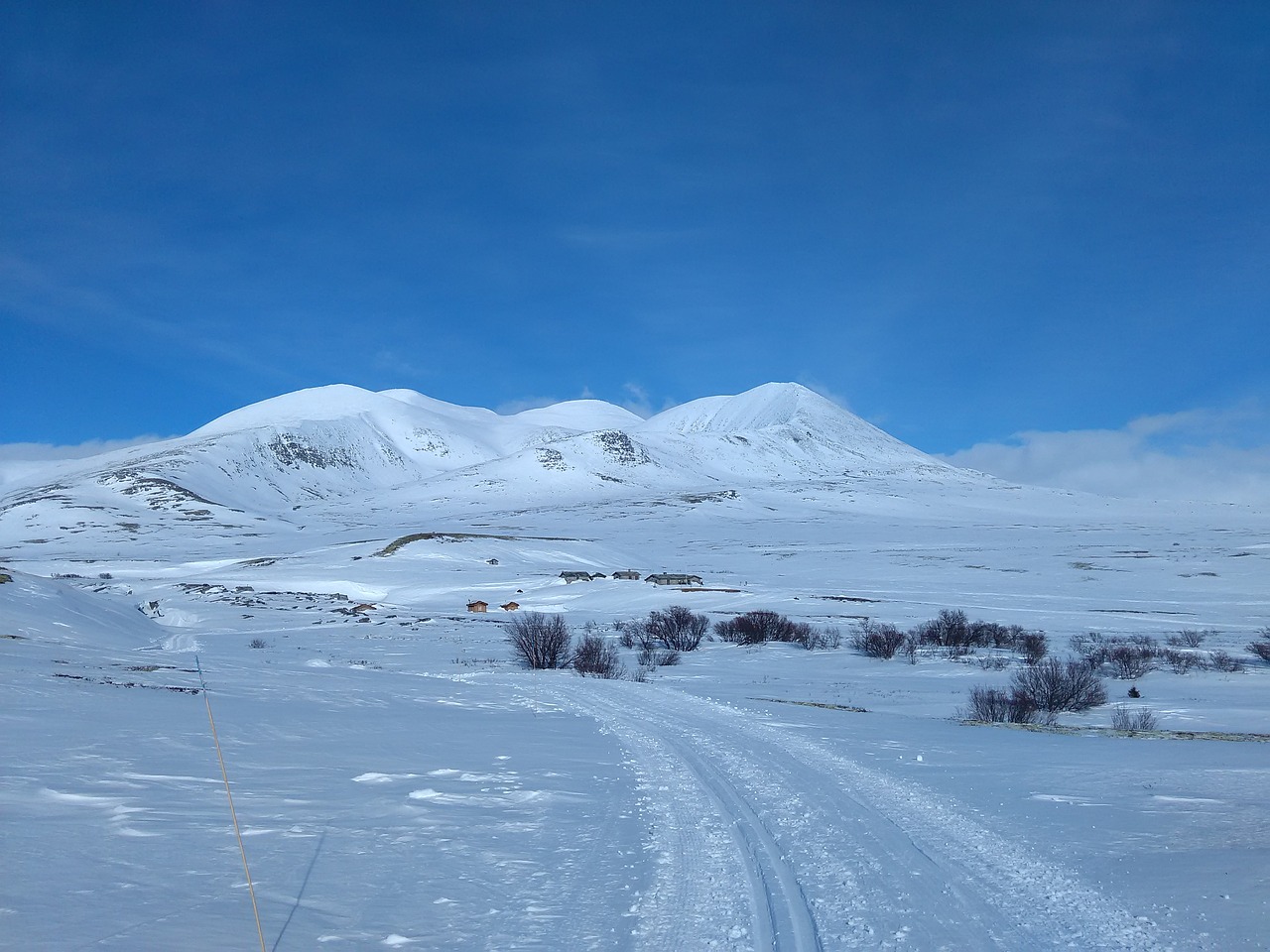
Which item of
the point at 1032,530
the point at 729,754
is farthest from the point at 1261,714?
the point at 1032,530

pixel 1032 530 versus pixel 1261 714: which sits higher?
pixel 1032 530

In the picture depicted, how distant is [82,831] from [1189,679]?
1988 cm

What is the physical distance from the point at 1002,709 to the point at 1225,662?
33.7ft

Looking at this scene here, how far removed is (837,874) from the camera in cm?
496

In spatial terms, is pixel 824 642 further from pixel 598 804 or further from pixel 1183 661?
pixel 598 804

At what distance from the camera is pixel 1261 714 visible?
41.3 feet

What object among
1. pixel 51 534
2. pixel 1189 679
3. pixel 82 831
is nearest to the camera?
pixel 82 831

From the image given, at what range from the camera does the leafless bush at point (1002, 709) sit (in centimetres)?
1323

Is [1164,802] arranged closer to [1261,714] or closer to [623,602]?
[1261,714]

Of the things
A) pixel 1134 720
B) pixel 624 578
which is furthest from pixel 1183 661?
pixel 624 578

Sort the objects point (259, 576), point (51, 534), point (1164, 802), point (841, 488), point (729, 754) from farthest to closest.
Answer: point (841, 488) → point (51, 534) → point (259, 576) → point (729, 754) → point (1164, 802)

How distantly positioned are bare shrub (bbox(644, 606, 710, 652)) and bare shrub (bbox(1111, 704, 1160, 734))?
561 inches

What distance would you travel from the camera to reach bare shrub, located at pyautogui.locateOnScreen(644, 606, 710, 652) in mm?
26345

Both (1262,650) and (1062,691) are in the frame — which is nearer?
(1062,691)
